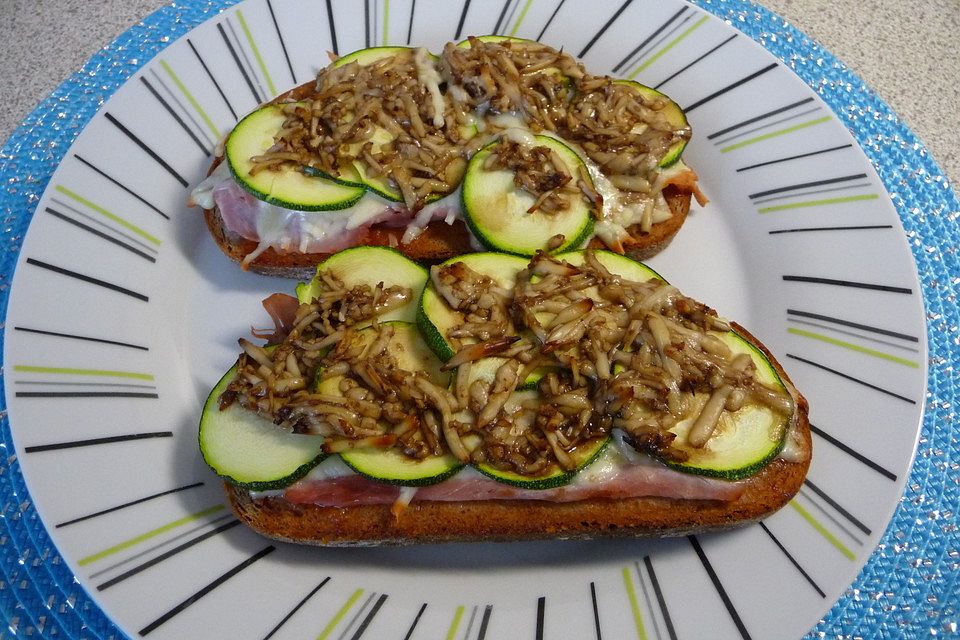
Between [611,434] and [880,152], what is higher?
[880,152]

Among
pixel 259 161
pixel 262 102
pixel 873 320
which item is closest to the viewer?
pixel 873 320

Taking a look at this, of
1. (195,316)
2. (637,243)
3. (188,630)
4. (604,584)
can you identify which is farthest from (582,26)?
(188,630)

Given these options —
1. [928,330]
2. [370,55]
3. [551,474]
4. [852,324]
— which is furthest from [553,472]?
[370,55]

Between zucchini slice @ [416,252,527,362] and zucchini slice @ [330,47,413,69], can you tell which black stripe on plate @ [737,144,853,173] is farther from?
zucchini slice @ [330,47,413,69]

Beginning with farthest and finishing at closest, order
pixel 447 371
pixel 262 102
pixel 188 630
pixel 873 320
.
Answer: pixel 262 102 < pixel 873 320 < pixel 447 371 < pixel 188 630

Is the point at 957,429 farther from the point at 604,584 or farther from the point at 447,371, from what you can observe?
the point at 447,371

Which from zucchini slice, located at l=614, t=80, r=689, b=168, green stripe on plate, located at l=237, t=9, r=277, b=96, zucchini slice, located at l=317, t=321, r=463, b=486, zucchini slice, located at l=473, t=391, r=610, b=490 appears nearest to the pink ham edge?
green stripe on plate, located at l=237, t=9, r=277, b=96

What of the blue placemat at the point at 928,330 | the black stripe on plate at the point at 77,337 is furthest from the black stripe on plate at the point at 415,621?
the black stripe on plate at the point at 77,337

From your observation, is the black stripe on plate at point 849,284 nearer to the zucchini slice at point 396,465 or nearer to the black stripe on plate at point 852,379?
the black stripe on plate at point 852,379

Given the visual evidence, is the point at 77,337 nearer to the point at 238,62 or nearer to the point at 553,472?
the point at 238,62

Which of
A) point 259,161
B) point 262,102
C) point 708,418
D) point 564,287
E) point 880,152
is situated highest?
point 262,102
